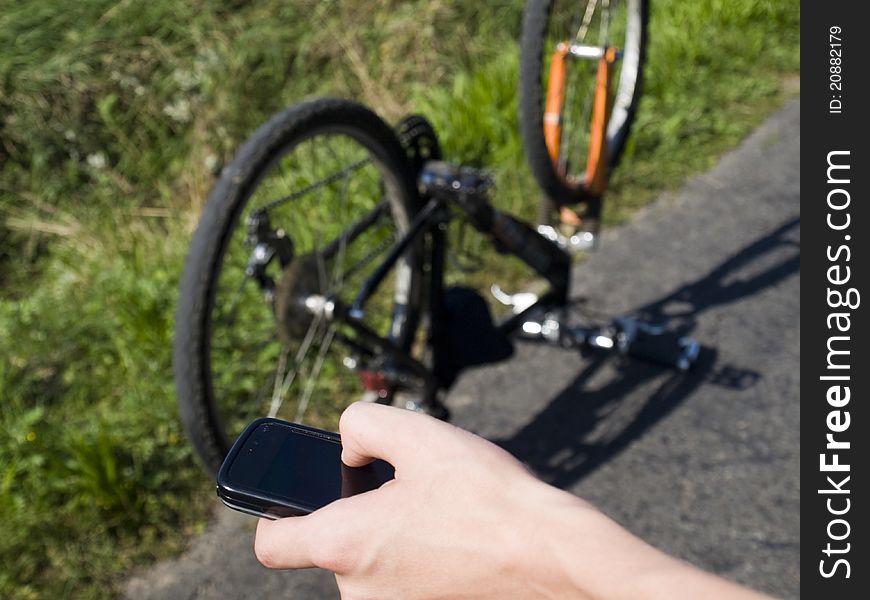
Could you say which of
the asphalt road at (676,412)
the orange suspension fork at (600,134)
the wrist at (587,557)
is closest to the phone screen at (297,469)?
the wrist at (587,557)

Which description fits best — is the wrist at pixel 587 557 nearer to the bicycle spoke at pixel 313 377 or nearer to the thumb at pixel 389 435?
the thumb at pixel 389 435

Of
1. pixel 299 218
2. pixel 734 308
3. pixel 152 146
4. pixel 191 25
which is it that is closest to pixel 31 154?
pixel 152 146

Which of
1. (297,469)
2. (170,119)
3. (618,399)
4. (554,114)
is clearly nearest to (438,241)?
(554,114)

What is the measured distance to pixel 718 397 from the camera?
130 inches

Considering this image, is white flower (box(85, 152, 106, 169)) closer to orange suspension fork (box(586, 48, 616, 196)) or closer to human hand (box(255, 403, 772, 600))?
orange suspension fork (box(586, 48, 616, 196))

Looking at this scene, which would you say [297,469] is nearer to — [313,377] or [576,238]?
[313,377]

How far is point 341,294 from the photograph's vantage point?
Result: 122 inches

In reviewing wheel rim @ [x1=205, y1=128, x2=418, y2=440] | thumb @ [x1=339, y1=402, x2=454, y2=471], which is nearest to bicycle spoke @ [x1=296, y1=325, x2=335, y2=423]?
wheel rim @ [x1=205, y1=128, x2=418, y2=440]

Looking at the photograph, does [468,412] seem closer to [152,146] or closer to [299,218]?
[299,218]

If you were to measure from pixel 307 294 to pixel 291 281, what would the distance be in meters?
0.07

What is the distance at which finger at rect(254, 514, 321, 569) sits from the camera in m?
1.14

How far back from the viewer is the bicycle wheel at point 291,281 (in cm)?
228

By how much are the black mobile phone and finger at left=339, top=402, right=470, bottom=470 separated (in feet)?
0.13

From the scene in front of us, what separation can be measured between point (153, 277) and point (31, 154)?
181 centimetres
